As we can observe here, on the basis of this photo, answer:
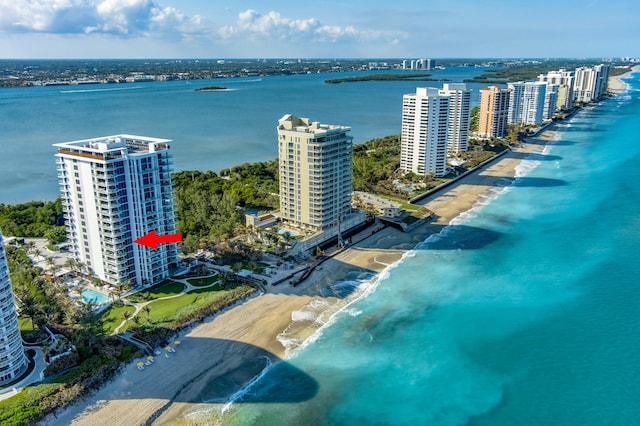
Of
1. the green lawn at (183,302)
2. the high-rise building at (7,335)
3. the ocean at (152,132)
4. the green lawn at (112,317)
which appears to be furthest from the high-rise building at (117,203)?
the ocean at (152,132)

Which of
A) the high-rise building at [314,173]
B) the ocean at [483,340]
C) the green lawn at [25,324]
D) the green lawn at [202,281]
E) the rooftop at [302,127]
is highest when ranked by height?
the rooftop at [302,127]

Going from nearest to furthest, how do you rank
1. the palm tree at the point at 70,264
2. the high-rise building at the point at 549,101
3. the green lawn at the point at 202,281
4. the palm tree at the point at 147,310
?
the palm tree at the point at 147,310
the green lawn at the point at 202,281
the palm tree at the point at 70,264
the high-rise building at the point at 549,101

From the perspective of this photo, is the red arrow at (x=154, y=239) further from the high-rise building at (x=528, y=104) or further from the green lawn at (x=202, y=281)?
the high-rise building at (x=528, y=104)

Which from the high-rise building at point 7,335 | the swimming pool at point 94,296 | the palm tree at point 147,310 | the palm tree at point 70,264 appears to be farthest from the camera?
the palm tree at point 70,264

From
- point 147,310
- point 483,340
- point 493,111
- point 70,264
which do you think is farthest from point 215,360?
point 493,111

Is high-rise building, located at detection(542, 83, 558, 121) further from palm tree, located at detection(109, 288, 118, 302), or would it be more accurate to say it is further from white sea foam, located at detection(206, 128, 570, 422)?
palm tree, located at detection(109, 288, 118, 302)

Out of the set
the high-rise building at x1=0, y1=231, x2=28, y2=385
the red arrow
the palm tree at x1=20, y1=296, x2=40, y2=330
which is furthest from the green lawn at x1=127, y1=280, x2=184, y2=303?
the high-rise building at x1=0, y1=231, x2=28, y2=385
